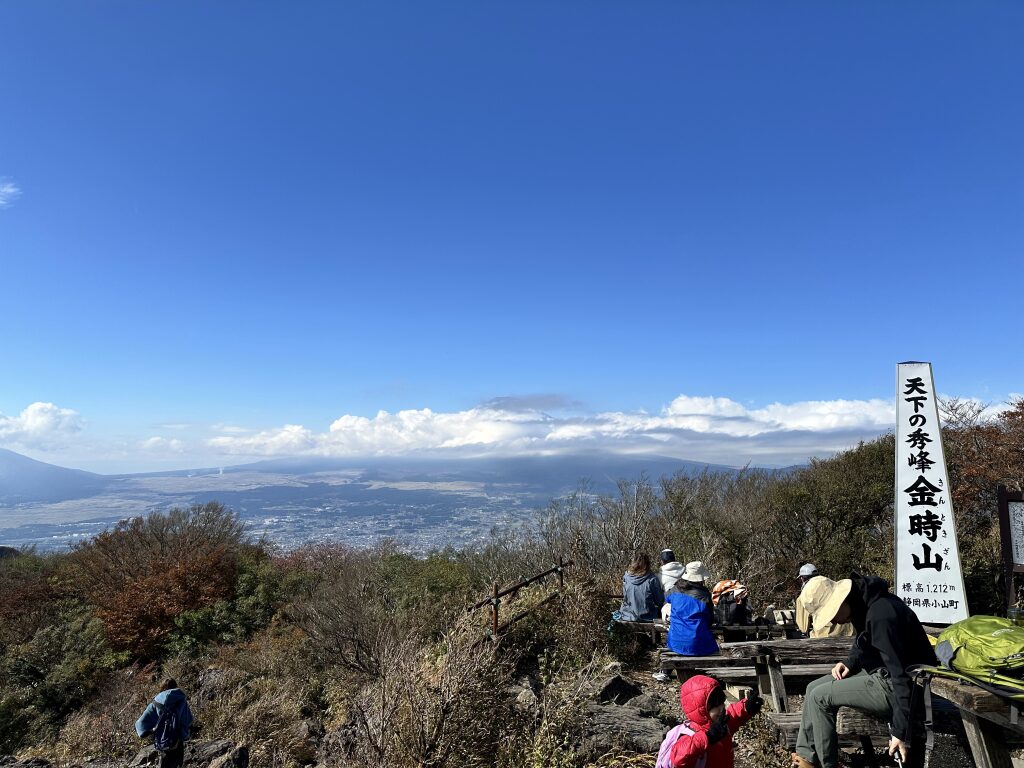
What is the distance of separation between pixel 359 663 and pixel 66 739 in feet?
18.7

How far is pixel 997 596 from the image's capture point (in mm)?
11070

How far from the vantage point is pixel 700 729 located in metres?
3.44

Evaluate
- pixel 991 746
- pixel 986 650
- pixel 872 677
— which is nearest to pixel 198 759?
pixel 872 677

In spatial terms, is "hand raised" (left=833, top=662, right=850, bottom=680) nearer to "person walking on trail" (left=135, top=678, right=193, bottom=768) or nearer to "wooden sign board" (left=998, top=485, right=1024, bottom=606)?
"wooden sign board" (left=998, top=485, right=1024, bottom=606)

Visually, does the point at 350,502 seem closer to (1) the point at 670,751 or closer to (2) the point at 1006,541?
(2) the point at 1006,541

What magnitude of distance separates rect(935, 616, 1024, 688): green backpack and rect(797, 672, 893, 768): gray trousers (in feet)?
1.58

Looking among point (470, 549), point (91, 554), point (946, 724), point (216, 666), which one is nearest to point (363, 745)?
point (946, 724)

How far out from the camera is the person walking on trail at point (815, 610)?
6.14 m

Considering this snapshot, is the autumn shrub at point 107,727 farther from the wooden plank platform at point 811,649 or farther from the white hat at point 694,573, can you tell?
the wooden plank platform at point 811,649

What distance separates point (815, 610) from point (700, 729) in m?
3.84

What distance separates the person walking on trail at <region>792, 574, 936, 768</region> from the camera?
146 inches

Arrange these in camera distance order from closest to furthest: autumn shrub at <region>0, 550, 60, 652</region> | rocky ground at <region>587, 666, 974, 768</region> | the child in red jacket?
the child in red jacket
rocky ground at <region>587, 666, 974, 768</region>
autumn shrub at <region>0, 550, 60, 652</region>

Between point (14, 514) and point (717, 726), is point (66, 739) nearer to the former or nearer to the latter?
point (717, 726)

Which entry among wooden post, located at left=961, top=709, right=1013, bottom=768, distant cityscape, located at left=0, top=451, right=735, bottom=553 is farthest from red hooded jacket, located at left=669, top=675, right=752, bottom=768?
distant cityscape, located at left=0, top=451, right=735, bottom=553
